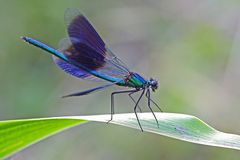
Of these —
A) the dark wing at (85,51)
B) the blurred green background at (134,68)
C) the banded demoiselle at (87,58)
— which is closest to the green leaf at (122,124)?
the banded demoiselle at (87,58)

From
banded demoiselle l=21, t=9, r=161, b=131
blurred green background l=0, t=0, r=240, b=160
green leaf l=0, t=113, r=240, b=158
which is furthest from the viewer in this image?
blurred green background l=0, t=0, r=240, b=160

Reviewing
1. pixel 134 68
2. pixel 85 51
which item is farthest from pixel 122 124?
pixel 134 68

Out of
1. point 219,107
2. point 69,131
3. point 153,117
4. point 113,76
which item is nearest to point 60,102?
point 69,131

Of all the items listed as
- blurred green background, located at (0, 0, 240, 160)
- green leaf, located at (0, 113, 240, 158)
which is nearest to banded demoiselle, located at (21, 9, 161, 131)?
green leaf, located at (0, 113, 240, 158)

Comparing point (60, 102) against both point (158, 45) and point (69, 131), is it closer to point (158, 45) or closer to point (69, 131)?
point (69, 131)

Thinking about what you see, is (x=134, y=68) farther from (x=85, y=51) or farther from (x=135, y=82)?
(x=85, y=51)

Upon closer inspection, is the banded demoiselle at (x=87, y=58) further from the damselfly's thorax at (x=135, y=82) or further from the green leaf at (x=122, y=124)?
the green leaf at (x=122, y=124)

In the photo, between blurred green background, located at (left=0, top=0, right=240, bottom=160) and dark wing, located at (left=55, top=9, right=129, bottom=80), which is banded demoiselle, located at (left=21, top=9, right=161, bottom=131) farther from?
blurred green background, located at (left=0, top=0, right=240, bottom=160)
